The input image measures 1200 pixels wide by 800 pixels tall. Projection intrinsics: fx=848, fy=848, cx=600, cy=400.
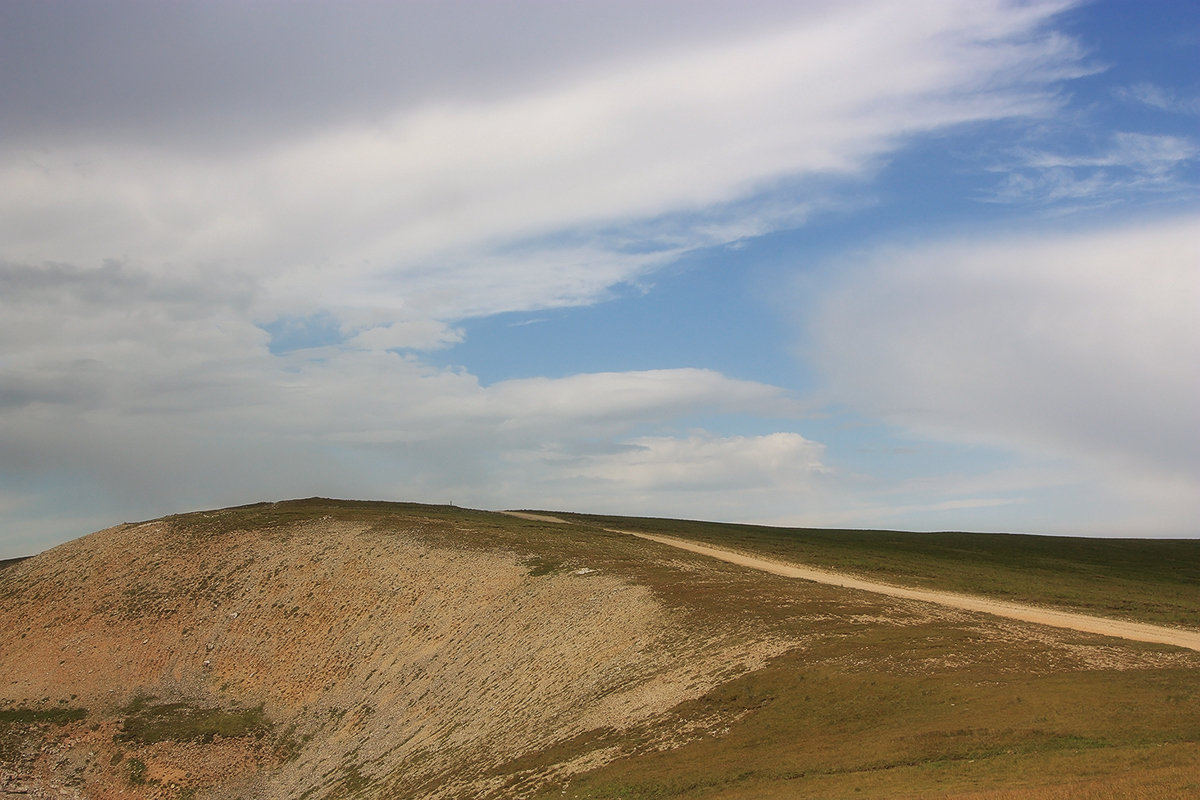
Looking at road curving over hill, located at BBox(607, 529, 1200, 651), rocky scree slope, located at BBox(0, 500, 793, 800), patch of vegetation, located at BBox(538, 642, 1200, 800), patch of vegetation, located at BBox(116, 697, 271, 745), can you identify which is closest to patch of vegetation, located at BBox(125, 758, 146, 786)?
rocky scree slope, located at BBox(0, 500, 793, 800)

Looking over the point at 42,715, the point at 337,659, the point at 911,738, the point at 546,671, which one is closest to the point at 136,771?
the point at 42,715

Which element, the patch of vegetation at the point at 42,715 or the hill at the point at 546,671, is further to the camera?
the patch of vegetation at the point at 42,715

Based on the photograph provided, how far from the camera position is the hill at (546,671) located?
A: 28547mm

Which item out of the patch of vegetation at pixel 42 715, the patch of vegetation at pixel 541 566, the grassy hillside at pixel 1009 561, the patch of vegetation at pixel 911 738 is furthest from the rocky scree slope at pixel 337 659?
the grassy hillside at pixel 1009 561

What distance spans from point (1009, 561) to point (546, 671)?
6211 cm

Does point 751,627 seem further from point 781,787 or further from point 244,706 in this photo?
point 244,706

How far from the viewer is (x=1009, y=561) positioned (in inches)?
3494

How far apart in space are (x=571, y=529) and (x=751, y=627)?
48889mm

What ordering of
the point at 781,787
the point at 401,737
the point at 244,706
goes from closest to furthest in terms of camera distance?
the point at 781,787, the point at 401,737, the point at 244,706

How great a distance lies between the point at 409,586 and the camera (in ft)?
217

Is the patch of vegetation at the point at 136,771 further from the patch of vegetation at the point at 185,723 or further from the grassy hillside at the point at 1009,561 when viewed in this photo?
the grassy hillside at the point at 1009,561

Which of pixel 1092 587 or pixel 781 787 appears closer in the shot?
pixel 781 787

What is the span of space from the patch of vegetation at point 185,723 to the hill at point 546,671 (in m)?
0.23

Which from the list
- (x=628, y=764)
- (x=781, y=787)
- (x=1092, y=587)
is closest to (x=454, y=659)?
(x=628, y=764)
